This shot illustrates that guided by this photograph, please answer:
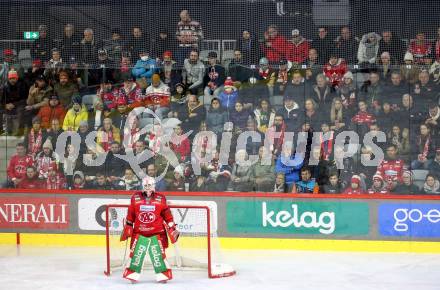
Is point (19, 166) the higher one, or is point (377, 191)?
point (19, 166)

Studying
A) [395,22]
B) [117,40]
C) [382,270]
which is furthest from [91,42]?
[382,270]

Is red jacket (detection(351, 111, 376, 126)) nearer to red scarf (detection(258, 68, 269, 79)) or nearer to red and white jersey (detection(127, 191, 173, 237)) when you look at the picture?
red scarf (detection(258, 68, 269, 79))

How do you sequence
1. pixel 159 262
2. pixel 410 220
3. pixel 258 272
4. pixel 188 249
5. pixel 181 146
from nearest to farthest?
pixel 159 262 < pixel 258 272 < pixel 188 249 < pixel 410 220 < pixel 181 146

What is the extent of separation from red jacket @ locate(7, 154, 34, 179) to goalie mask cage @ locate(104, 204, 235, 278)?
7.52 feet

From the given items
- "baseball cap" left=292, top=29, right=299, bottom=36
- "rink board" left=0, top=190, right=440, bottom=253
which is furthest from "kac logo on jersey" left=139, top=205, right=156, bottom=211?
"baseball cap" left=292, top=29, right=299, bottom=36

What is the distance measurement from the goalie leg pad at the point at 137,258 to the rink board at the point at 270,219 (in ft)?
4.69

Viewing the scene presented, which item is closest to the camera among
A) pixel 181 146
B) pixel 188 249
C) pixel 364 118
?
pixel 188 249

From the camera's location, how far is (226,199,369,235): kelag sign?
11.3m

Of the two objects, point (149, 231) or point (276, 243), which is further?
point (276, 243)

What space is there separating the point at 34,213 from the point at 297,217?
369 centimetres

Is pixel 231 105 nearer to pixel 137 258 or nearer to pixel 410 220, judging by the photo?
pixel 410 220

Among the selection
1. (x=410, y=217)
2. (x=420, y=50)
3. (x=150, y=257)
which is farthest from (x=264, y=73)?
(x=150, y=257)

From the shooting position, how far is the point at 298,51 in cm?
1163

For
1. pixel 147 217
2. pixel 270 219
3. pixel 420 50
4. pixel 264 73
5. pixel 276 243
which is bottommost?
pixel 276 243
